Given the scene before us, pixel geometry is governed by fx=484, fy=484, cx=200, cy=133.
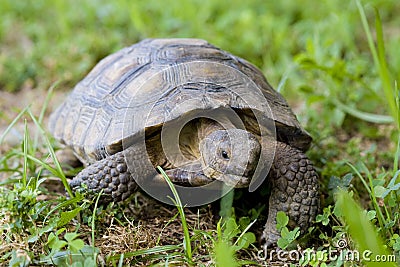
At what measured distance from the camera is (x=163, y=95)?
307 centimetres

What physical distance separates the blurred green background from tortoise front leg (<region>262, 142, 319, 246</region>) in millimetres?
1652

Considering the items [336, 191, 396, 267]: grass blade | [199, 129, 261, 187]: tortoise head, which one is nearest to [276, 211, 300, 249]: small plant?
[199, 129, 261, 187]: tortoise head

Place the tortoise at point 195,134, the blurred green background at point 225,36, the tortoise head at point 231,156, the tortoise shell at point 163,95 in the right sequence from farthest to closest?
the blurred green background at point 225,36
the tortoise shell at point 163,95
the tortoise at point 195,134
the tortoise head at point 231,156

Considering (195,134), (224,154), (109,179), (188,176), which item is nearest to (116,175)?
(109,179)

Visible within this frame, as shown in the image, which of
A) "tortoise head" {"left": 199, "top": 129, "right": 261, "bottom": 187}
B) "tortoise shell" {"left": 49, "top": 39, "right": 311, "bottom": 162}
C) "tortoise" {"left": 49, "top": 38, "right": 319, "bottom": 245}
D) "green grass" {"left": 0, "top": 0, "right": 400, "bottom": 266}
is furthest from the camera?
"tortoise shell" {"left": 49, "top": 39, "right": 311, "bottom": 162}

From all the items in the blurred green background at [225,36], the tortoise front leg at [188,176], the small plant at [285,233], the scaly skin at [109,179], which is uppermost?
the blurred green background at [225,36]

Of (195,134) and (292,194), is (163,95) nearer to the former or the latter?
(195,134)

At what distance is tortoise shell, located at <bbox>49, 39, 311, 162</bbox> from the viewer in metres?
2.99

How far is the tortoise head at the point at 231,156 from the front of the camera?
2645 mm

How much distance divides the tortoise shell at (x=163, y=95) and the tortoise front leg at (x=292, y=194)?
1.04ft

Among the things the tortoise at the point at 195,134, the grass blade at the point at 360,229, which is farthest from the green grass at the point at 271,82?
the tortoise at the point at 195,134

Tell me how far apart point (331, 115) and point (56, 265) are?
3.09 m

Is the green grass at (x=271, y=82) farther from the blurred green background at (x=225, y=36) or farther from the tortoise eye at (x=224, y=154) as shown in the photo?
the tortoise eye at (x=224, y=154)

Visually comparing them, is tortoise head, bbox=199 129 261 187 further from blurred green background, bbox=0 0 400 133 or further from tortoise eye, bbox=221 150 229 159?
blurred green background, bbox=0 0 400 133
